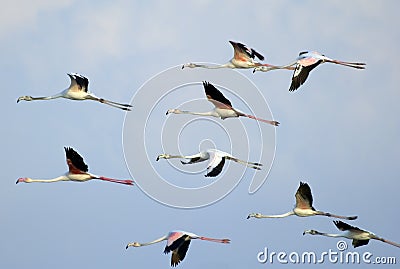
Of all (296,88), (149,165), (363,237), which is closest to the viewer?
(296,88)

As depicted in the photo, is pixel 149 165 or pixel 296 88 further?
pixel 149 165

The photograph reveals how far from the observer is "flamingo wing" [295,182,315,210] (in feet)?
138

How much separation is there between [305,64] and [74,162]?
7.51m

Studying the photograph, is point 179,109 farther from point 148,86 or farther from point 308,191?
point 308,191

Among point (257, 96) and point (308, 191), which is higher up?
point (257, 96)

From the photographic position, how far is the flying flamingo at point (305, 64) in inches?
1620

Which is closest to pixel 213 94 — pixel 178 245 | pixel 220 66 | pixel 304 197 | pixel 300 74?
pixel 300 74

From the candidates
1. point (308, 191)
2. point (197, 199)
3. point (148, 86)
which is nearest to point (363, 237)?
point (308, 191)

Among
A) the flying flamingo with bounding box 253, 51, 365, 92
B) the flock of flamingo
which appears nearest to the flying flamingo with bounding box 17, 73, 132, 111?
the flock of flamingo

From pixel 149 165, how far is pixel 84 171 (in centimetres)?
407

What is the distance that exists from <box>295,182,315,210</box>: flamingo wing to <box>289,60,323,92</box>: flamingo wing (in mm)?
2987

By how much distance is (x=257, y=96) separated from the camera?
4531 cm

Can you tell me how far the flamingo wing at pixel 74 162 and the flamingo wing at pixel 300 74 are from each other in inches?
262

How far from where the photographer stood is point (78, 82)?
143 feet
